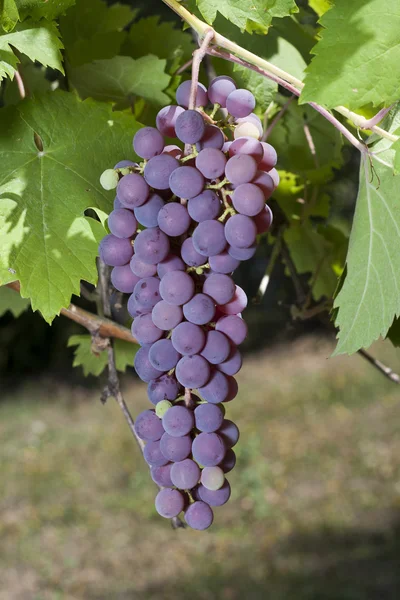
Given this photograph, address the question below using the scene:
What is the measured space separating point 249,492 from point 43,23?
305 centimetres

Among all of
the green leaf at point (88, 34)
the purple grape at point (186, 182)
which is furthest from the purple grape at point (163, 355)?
the green leaf at point (88, 34)

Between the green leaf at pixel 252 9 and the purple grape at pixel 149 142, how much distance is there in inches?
3.6

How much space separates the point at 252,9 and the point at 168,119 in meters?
0.09

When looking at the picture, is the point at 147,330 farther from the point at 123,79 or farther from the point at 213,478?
the point at 123,79

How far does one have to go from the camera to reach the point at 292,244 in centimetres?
89

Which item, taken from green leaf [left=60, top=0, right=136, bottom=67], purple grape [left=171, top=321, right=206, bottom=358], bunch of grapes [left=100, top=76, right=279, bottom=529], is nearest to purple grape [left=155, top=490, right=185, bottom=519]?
bunch of grapes [left=100, top=76, right=279, bottom=529]

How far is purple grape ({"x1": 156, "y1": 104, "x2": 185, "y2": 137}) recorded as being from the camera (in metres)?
0.44

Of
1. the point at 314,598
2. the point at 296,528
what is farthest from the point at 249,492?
the point at 314,598

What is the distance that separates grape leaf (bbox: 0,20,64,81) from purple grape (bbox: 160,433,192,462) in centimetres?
26

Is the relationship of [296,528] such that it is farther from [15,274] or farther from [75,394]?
[15,274]

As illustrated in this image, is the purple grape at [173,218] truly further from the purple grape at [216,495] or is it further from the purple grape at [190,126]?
the purple grape at [216,495]

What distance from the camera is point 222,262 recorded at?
417mm

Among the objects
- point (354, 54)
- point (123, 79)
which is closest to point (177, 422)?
point (354, 54)

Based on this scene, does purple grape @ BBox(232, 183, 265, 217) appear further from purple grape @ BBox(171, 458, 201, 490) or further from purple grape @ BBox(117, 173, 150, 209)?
purple grape @ BBox(171, 458, 201, 490)
